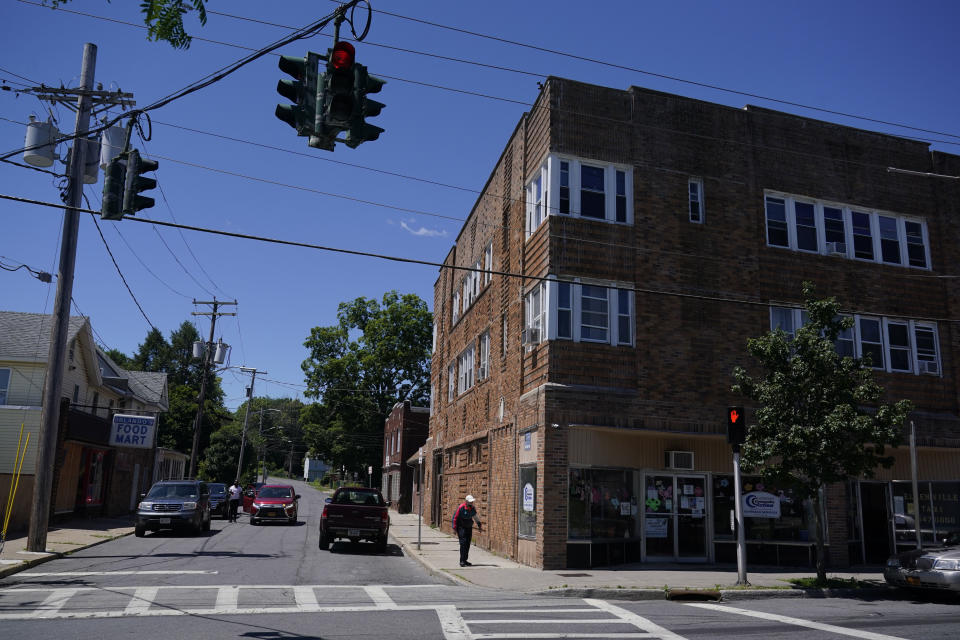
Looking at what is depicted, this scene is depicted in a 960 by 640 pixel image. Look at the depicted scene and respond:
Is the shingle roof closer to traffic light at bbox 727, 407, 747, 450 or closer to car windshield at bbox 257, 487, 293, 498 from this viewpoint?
car windshield at bbox 257, 487, 293, 498

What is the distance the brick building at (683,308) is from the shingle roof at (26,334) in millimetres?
16915

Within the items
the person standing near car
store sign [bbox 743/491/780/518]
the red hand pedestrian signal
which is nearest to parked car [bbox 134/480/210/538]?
the person standing near car

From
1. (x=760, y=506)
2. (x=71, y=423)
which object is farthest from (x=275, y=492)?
(x=760, y=506)

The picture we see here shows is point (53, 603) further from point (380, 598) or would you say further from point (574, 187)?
point (574, 187)

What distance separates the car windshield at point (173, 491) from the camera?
2319 cm

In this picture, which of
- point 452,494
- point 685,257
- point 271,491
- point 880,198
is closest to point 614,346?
point 685,257

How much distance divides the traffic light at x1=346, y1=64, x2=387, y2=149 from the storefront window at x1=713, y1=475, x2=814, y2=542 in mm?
13420

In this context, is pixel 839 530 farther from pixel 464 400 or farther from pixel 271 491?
pixel 271 491

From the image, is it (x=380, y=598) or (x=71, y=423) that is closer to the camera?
(x=380, y=598)

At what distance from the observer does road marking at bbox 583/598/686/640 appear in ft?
29.2

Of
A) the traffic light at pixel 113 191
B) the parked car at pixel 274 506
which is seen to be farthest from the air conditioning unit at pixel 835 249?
the parked car at pixel 274 506

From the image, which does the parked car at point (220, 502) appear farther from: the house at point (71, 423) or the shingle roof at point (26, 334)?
the shingle roof at point (26, 334)

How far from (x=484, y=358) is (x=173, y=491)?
10832 mm

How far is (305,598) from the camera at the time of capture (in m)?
11.4
